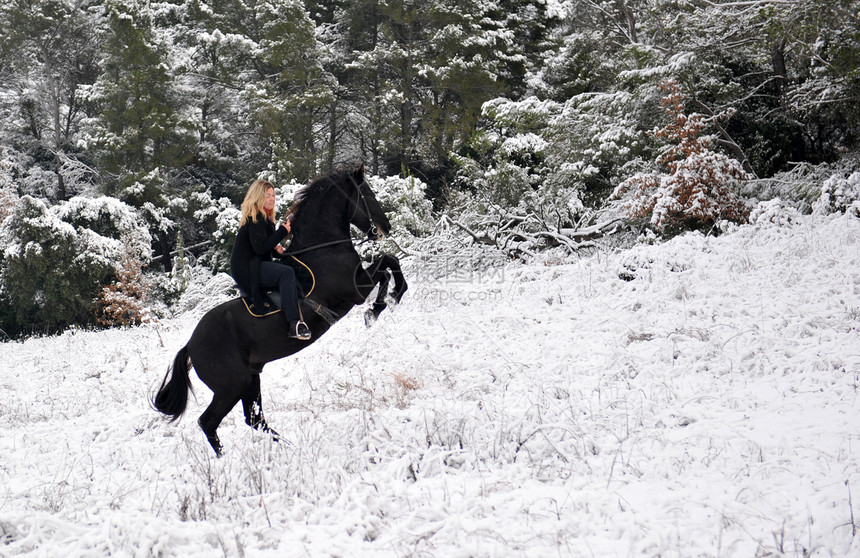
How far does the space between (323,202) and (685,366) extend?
13.1 feet

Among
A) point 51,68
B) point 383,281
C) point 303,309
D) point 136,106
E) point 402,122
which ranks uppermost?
point 51,68

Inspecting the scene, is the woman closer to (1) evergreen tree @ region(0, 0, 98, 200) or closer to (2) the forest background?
(2) the forest background

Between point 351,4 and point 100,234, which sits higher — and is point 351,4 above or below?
above

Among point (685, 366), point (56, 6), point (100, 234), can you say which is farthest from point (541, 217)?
point (56, 6)

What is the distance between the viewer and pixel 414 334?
877 centimetres

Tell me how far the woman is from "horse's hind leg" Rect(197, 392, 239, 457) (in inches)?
38.4

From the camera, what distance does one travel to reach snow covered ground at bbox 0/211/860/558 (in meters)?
3.41

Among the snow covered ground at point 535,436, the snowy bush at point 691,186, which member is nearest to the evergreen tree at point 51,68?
the snow covered ground at point 535,436

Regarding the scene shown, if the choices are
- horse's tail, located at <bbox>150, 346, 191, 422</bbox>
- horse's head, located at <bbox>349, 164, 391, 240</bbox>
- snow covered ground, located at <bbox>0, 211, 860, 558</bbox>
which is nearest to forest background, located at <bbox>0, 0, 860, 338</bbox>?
snow covered ground, located at <bbox>0, 211, 860, 558</bbox>

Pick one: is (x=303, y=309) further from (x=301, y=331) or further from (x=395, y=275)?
(x=395, y=275)

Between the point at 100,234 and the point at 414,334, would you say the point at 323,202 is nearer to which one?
the point at 414,334

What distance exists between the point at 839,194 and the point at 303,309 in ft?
30.1

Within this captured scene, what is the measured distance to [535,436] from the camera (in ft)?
15.4

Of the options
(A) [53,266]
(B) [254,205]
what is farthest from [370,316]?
(A) [53,266]
